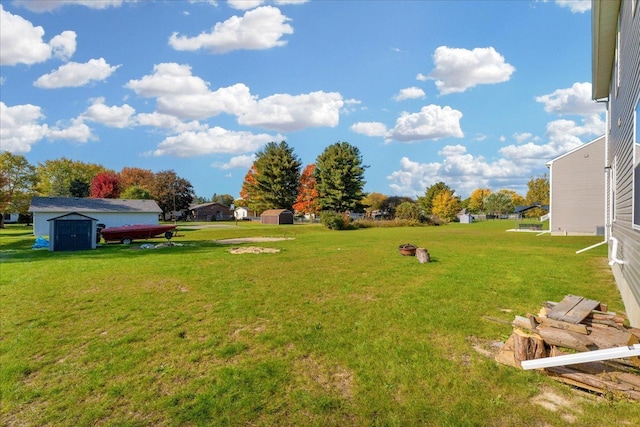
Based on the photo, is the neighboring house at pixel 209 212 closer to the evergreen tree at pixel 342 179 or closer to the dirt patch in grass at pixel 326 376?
the evergreen tree at pixel 342 179

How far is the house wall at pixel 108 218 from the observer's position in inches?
1230

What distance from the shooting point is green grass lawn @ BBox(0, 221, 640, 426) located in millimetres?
3762

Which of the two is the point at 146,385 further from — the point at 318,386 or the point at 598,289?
the point at 598,289

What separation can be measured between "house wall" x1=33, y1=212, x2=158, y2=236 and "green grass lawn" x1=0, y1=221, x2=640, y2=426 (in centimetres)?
2587

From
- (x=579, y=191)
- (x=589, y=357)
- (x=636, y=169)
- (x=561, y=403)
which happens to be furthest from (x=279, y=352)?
(x=579, y=191)

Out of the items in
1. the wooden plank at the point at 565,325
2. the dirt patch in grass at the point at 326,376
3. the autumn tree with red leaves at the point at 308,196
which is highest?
the autumn tree with red leaves at the point at 308,196

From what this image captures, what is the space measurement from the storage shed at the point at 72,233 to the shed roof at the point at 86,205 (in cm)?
1644

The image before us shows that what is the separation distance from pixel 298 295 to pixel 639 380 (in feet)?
20.4

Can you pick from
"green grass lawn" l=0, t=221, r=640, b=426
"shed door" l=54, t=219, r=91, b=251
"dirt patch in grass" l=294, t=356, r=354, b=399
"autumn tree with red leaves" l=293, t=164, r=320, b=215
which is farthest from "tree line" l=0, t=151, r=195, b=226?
"dirt patch in grass" l=294, t=356, r=354, b=399

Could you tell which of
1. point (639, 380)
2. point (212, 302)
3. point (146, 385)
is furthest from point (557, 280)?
point (146, 385)

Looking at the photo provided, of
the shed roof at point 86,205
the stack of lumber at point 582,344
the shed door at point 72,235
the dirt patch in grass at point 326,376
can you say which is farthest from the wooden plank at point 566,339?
the shed roof at point 86,205

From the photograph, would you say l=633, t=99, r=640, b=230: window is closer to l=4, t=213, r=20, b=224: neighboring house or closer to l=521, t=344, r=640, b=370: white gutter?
l=521, t=344, r=640, b=370: white gutter

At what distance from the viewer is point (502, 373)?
4.51 meters

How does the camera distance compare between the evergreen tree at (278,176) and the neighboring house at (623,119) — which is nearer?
the neighboring house at (623,119)
